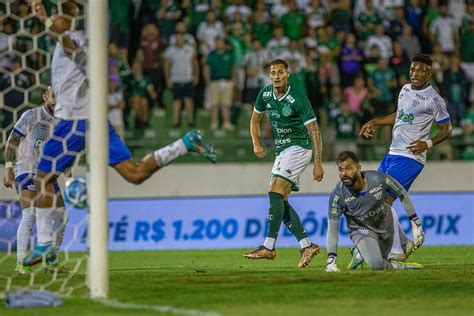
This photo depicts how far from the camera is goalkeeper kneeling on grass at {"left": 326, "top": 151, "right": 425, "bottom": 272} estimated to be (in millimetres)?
10289

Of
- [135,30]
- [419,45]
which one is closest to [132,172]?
[135,30]

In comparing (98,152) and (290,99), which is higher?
(290,99)

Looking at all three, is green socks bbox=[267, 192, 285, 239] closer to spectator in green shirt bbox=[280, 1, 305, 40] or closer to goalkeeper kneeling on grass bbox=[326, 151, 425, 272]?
goalkeeper kneeling on grass bbox=[326, 151, 425, 272]

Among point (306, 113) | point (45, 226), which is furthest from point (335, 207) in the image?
point (45, 226)

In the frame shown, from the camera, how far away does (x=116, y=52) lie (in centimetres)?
1905

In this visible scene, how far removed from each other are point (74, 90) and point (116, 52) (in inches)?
381

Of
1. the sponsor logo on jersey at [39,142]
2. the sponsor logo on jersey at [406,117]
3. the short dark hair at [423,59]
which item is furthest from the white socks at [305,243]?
the sponsor logo on jersey at [39,142]

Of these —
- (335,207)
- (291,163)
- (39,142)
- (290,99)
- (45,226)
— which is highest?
(290,99)

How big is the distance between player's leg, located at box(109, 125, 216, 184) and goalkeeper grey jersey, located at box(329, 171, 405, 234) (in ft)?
6.22

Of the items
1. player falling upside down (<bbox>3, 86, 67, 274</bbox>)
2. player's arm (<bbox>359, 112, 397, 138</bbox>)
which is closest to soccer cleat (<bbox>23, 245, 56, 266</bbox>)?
player falling upside down (<bbox>3, 86, 67, 274</bbox>)

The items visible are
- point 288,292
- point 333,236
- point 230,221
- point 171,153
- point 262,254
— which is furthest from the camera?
point 230,221

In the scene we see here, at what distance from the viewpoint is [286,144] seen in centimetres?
1162

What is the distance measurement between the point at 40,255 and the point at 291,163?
3139 millimetres

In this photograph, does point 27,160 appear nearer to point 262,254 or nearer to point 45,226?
point 45,226
